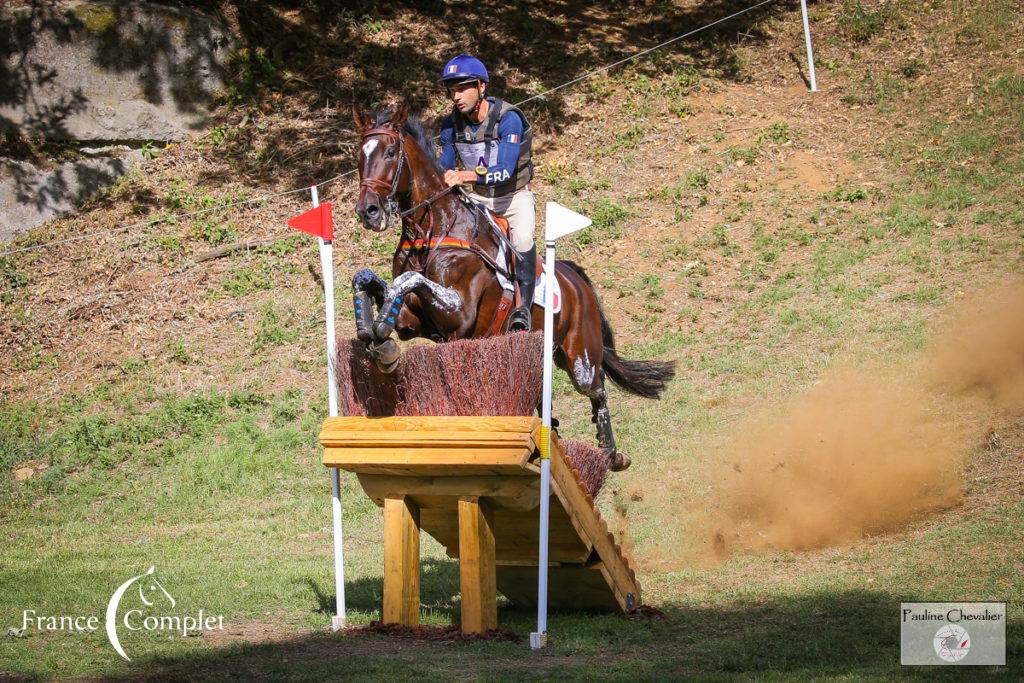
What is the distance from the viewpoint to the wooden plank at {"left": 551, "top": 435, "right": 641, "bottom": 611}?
7.79m

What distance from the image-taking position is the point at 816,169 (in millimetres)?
19547

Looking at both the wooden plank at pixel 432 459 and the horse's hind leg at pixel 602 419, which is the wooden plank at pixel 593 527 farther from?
the horse's hind leg at pixel 602 419

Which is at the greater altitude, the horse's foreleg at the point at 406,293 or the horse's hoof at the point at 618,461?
the horse's foreleg at the point at 406,293

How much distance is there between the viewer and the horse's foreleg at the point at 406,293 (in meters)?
7.74

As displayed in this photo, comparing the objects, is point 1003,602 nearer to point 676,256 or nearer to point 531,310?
point 531,310

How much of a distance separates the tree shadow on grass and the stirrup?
Answer: 2.32 m

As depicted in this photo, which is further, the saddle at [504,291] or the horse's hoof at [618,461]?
the horse's hoof at [618,461]

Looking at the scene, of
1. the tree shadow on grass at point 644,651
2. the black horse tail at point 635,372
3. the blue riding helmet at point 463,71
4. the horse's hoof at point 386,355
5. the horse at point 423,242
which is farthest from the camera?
the black horse tail at point 635,372

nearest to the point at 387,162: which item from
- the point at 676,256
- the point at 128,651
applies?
the point at 128,651

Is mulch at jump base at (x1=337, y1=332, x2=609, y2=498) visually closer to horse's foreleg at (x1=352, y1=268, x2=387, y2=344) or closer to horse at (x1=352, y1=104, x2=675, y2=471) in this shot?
horse's foreleg at (x1=352, y1=268, x2=387, y2=344)

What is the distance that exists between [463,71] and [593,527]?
3.61 m

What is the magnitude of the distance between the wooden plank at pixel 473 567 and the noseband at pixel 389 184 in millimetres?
2178

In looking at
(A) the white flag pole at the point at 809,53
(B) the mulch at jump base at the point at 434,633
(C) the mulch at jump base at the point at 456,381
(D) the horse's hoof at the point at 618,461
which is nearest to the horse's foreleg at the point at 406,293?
(C) the mulch at jump base at the point at 456,381

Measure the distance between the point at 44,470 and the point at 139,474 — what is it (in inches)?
46.3
